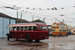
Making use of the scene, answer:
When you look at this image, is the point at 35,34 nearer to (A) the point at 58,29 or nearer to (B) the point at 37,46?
(B) the point at 37,46

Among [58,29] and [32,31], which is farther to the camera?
[58,29]

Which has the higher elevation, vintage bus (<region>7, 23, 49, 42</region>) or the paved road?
vintage bus (<region>7, 23, 49, 42</region>)

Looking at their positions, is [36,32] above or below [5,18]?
below

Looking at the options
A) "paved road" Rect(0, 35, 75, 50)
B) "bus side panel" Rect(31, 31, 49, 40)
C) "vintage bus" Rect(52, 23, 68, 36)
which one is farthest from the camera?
"vintage bus" Rect(52, 23, 68, 36)

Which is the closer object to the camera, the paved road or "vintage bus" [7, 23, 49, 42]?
the paved road

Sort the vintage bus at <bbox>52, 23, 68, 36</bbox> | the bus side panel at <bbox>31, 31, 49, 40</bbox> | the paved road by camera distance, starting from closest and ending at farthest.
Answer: the paved road
the bus side panel at <bbox>31, 31, 49, 40</bbox>
the vintage bus at <bbox>52, 23, 68, 36</bbox>

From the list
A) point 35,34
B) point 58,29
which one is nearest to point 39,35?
point 35,34

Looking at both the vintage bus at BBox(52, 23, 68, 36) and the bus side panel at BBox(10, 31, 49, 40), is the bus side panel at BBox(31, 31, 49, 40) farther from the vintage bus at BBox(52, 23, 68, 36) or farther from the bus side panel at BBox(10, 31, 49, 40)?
the vintage bus at BBox(52, 23, 68, 36)

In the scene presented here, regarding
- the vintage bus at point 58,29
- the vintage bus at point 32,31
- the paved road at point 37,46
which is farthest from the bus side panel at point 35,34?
the vintage bus at point 58,29

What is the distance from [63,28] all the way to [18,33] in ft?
72.1

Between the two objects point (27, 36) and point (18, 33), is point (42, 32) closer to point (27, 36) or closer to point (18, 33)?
point (27, 36)

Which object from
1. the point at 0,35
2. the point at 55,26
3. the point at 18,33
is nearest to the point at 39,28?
the point at 18,33

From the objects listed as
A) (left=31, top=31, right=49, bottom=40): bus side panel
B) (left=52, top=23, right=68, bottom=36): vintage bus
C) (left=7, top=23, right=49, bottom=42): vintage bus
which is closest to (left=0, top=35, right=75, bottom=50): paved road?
(left=31, top=31, right=49, bottom=40): bus side panel

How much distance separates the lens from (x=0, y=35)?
107 ft
